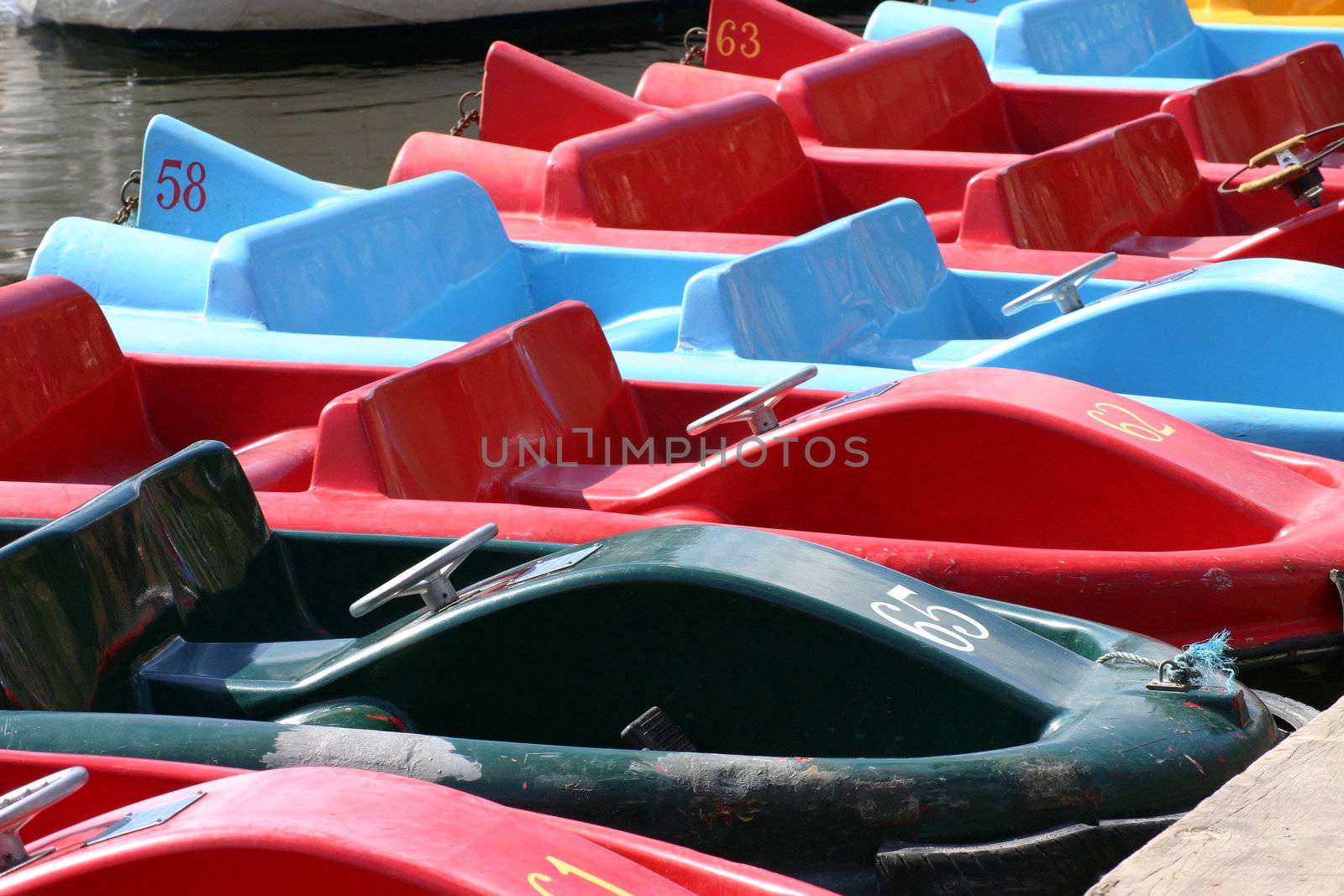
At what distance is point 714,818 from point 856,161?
3941 millimetres

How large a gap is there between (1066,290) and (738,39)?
3.84 m

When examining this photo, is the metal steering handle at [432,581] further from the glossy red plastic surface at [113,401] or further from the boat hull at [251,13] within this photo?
the boat hull at [251,13]

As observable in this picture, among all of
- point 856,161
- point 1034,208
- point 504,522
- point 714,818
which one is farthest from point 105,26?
point 714,818

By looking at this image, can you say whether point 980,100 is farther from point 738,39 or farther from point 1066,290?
point 1066,290

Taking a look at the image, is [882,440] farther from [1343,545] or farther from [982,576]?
[1343,545]

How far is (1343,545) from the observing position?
239cm

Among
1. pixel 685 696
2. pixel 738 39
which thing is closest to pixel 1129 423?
pixel 685 696

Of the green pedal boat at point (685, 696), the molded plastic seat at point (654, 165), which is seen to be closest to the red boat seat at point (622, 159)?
the molded plastic seat at point (654, 165)

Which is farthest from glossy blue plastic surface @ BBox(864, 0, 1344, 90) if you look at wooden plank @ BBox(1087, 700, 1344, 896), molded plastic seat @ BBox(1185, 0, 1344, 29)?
wooden plank @ BBox(1087, 700, 1344, 896)

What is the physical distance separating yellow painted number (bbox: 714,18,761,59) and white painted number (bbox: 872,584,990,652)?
5383mm

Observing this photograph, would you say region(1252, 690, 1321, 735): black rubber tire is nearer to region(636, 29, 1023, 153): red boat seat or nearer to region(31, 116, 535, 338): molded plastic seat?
region(31, 116, 535, 338): molded plastic seat

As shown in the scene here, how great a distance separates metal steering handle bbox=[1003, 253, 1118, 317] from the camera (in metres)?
3.29

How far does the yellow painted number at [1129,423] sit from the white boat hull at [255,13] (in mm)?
13106

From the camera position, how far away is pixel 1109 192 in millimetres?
4848
